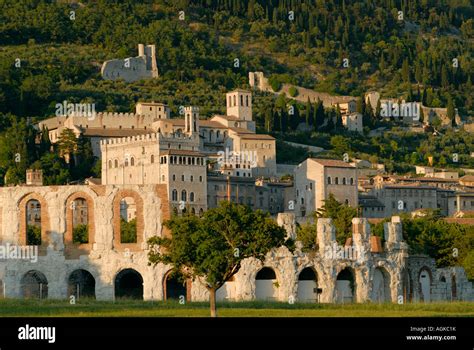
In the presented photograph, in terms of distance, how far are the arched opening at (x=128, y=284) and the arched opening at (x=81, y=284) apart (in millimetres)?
1185

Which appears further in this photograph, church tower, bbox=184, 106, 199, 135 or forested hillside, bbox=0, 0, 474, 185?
forested hillside, bbox=0, 0, 474, 185

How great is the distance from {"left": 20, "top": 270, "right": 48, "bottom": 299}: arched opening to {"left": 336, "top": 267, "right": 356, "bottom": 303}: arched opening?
1339 cm

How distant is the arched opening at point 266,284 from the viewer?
67.8 metres

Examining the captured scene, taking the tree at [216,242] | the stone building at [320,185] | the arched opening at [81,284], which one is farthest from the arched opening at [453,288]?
the stone building at [320,185]

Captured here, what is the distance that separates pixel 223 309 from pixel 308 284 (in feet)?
52.5

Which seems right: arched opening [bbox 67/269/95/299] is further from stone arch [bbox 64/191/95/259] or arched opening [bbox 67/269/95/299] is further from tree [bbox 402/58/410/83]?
tree [bbox 402/58/410/83]

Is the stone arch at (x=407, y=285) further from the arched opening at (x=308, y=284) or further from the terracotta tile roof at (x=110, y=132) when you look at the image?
A: the terracotta tile roof at (x=110, y=132)

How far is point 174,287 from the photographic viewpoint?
2689 inches

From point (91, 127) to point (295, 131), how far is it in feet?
84.5

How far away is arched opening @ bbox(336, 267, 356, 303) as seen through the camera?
69812 mm

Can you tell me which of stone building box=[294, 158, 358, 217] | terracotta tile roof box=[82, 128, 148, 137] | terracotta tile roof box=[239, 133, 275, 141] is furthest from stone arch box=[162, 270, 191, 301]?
terracotta tile roof box=[239, 133, 275, 141]

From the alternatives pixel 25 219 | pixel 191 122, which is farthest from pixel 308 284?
pixel 191 122

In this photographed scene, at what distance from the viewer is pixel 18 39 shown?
180 m
